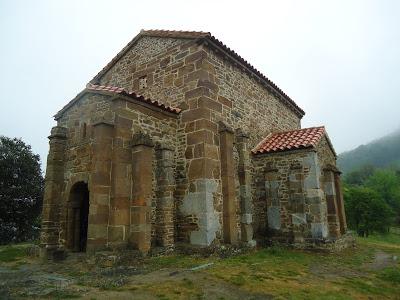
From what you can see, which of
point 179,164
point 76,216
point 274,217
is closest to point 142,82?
point 179,164

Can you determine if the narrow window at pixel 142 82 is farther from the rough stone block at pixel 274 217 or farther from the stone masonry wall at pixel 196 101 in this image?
the rough stone block at pixel 274 217

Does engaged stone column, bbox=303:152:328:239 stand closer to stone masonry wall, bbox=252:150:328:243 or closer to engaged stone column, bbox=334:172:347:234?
stone masonry wall, bbox=252:150:328:243

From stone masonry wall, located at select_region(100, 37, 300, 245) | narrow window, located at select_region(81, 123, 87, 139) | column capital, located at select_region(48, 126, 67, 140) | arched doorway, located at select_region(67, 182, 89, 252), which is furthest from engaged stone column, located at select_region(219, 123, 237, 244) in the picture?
column capital, located at select_region(48, 126, 67, 140)

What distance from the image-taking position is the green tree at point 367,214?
35406mm

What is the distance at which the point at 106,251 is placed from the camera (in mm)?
8117

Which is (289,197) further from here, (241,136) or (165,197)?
(165,197)

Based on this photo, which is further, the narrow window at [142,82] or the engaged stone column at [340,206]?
the engaged stone column at [340,206]

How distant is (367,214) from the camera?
3553 centimetres

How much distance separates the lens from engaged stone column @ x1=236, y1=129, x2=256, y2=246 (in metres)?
11.2

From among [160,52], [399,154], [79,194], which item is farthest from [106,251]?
[399,154]

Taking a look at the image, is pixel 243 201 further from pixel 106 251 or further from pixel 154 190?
pixel 106 251

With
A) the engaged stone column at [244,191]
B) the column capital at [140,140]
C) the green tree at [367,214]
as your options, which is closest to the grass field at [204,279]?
the engaged stone column at [244,191]

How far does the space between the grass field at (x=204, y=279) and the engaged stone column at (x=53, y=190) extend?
79cm

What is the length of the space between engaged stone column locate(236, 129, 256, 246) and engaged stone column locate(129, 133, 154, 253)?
3.93 metres
